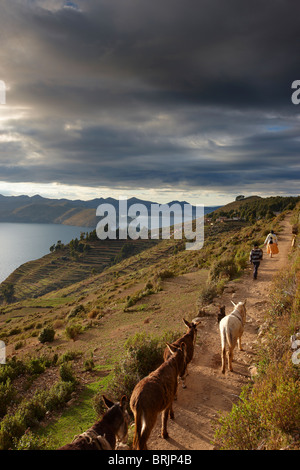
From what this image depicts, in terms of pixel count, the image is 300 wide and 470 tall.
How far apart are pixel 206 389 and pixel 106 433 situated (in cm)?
341

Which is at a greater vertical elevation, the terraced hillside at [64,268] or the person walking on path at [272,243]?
the person walking on path at [272,243]

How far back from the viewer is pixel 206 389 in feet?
19.7

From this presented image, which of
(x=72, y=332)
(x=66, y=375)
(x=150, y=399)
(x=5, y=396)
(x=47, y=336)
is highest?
(x=150, y=399)

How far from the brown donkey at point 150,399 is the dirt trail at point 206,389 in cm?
35

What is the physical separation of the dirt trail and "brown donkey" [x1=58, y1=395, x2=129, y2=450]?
4.66 ft

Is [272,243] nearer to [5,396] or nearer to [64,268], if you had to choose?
[5,396]

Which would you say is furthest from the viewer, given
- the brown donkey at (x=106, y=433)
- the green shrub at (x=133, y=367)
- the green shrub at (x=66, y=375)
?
the green shrub at (x=66, y=375)

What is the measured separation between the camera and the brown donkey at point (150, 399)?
3594 mm

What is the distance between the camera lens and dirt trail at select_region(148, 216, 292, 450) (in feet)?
15.1

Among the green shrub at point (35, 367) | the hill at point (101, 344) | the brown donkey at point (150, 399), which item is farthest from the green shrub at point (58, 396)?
the brown donkey at point (150, 399)

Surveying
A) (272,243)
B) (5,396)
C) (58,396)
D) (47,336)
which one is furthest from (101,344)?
(272,243)

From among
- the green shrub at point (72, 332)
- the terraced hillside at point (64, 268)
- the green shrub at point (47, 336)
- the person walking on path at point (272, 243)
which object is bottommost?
the terraced hillside at point (64, 268)

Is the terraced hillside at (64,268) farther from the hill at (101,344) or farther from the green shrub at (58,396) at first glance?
Result: the green shrub at (58,396)
